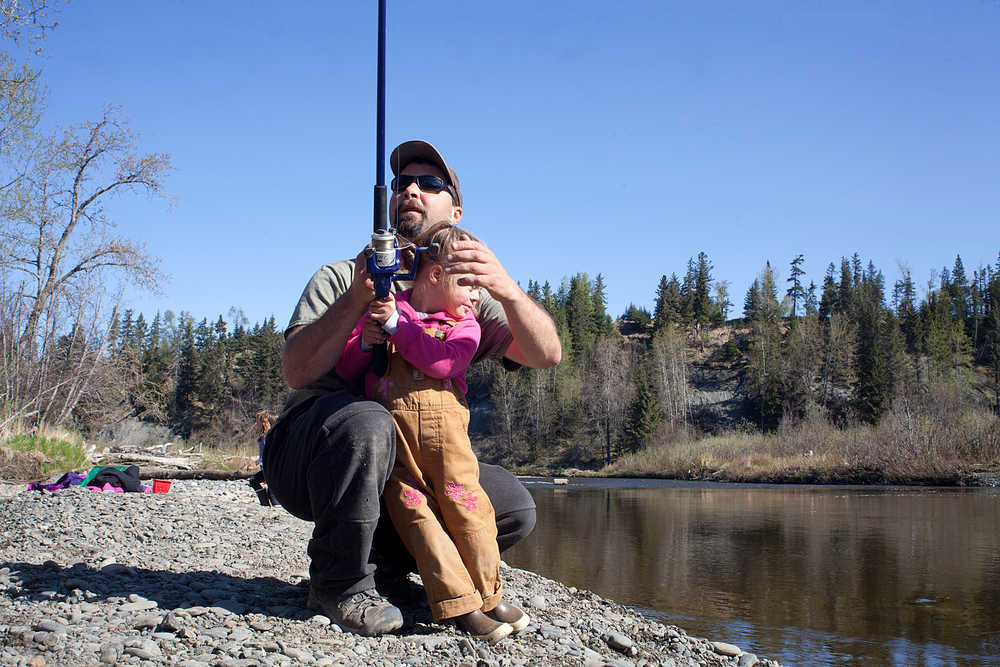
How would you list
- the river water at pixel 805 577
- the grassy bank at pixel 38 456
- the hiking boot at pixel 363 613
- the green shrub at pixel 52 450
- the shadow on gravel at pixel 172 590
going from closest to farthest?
the hiking boot at pixel 363 613, the shadow on gravel at pixel 172 590, the river water at pixel 805 577, the grassy bank at pixel 38 456, the green shrub at pixel 52 450

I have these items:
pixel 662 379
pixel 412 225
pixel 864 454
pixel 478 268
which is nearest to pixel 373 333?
pixel 478 268

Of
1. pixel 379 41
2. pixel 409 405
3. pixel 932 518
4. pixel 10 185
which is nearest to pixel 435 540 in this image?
pixel 409 405

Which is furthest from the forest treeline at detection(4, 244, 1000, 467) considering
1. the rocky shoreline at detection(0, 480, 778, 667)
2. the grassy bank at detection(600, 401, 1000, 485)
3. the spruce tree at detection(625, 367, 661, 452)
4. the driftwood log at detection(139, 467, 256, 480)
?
the rocky shoreline at detection(0, 480, 778, 667)

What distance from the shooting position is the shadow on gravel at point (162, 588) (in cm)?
291

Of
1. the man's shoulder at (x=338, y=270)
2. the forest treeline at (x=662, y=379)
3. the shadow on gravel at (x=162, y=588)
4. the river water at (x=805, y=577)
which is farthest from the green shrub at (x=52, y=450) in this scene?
the forest treeline at (x=662, y=379)

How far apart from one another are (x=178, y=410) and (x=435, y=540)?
72.8m

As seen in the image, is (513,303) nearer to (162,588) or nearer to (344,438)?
(344,438)

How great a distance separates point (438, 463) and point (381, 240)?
2.60 ft

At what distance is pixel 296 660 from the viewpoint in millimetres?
2357

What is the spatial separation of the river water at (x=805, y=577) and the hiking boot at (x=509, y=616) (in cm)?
213

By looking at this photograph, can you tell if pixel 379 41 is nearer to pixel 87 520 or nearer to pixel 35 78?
pixel 87 520

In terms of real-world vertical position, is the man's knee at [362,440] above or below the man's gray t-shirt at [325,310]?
below

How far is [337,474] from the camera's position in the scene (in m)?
2.58

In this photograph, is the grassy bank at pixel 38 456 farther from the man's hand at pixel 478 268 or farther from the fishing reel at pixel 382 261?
the man's hand at pixel 478 268
